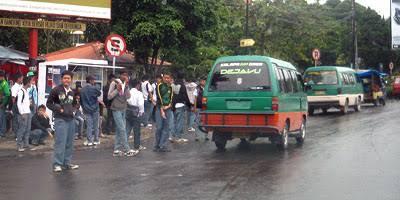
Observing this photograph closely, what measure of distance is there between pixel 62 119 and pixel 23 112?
3454 millimetres

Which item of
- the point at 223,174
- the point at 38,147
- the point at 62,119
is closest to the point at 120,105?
the point at 62,119

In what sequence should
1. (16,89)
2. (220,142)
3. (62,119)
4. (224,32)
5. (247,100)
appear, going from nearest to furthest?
(62,119)
(247,100)
(220,142)
(16,89)
(224,32)

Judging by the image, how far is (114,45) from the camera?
1712 centimetres

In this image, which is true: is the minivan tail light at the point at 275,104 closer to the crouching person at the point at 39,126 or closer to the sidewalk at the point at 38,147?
the sidewalk at the point at 38,147

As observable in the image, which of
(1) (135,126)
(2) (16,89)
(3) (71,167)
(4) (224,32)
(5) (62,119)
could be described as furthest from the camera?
(4) (224,32)

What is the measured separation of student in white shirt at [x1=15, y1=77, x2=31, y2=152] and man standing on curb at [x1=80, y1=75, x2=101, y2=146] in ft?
4.33

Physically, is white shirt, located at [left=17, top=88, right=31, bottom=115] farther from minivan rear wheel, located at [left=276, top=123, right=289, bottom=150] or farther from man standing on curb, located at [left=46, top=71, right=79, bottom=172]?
minivan rear wheel, located at [left=276, top=123, right=289, bottom=150]

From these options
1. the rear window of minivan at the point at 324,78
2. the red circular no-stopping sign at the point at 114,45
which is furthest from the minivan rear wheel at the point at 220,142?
the rear window of minivan at the point at 324,78

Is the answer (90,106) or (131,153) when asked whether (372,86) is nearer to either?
(90,106)

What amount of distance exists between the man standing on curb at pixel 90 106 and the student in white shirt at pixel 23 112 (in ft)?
4.33

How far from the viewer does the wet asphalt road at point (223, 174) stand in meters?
8.42

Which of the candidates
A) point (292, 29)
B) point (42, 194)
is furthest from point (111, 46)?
point (292, 29)

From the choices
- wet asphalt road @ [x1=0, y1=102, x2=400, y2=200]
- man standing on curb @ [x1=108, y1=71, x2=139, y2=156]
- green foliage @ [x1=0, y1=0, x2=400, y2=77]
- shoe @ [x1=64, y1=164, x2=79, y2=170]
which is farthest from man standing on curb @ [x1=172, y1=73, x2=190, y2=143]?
green foliage @ [x1=0, y1=0, x2=400, y2=77]

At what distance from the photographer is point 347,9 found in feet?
222
